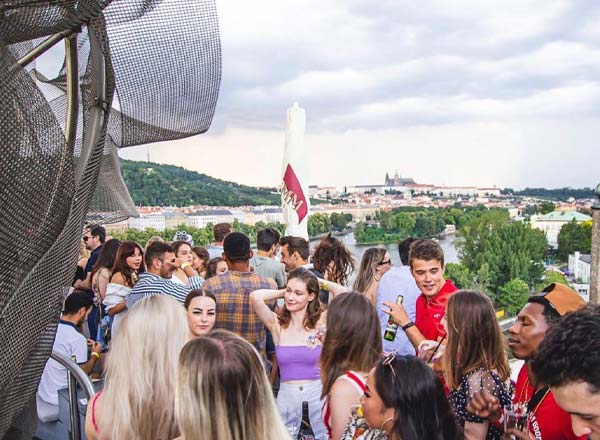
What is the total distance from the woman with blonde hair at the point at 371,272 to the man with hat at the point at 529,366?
1.78m

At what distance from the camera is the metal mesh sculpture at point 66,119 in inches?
37.5

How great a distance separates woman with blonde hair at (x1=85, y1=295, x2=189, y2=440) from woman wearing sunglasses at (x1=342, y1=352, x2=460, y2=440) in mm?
684

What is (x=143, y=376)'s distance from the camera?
1.95 m

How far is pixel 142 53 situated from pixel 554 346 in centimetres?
125

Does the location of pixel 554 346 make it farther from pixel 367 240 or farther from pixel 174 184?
pixel 174 184

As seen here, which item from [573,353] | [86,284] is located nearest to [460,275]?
[86,284]

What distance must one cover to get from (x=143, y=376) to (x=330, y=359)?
2.82 feet

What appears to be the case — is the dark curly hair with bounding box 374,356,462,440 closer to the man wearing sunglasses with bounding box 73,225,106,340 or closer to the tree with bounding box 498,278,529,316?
the man wearing sunglasses with bounding box 73,225,106,340

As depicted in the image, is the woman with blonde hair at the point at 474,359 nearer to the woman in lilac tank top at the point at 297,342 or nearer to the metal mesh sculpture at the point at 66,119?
the woman in lilac tank top at the point at 297,342

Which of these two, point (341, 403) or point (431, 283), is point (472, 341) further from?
point (431, 283)

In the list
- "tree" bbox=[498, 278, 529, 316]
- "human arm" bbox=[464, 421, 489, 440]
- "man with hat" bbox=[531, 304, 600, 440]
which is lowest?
"tree" bbox=[498, 278, 529, 316]

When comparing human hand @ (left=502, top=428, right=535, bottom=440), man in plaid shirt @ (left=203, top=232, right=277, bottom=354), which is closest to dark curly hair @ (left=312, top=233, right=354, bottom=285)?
man in plaid shirt @ (left=203, top=232, right=277, bottom=354)

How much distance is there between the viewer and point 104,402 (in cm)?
194

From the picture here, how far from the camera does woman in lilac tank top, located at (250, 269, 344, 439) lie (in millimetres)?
2988
